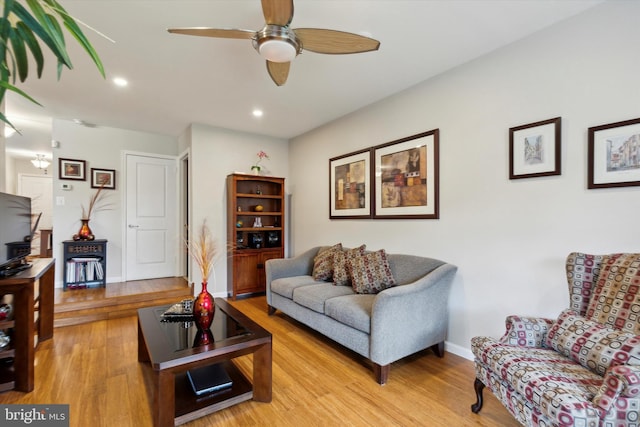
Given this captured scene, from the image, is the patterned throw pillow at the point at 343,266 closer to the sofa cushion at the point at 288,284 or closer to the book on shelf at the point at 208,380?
the sofa cushion at the point at 288,284

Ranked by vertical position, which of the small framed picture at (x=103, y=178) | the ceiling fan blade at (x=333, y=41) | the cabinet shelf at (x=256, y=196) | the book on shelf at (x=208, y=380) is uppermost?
the ceiling fan blade at (x=333, y=41)

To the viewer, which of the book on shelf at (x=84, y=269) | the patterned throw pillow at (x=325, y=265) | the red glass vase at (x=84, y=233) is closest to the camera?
the patterned throw pillow at (x=325, y=265)

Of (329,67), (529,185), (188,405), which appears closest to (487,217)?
(529,185)

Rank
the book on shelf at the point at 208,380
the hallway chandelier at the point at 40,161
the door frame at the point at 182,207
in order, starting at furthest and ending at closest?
the hallway chandelier at the point at 40,161 → the door frame at the point at 182,207 → the book on shelf at the point at 208,380

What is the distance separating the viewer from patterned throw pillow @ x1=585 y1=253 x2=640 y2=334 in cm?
148

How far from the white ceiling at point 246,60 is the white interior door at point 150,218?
34.0 inches

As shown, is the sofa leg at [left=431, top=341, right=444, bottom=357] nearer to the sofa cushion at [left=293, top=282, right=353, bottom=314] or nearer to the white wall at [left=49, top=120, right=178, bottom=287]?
the sofa cushion at [left=293, top=282, right=353, bottom=314]

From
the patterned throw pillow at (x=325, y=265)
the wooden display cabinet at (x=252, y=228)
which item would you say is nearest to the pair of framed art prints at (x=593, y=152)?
the patterned throw pillow at (x=325, y=265)

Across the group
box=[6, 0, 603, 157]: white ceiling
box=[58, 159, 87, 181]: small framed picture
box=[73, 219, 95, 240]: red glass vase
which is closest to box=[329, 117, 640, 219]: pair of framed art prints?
box=[6, 0, 603, 157]: white ceiling

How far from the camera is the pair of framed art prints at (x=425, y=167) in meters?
1.84

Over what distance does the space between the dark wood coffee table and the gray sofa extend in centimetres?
76

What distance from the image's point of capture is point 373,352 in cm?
220

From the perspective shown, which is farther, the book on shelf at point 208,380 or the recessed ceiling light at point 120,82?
the recessed ceiling light at point 120,82

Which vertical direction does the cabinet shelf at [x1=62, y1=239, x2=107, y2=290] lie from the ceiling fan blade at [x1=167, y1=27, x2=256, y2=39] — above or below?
below
